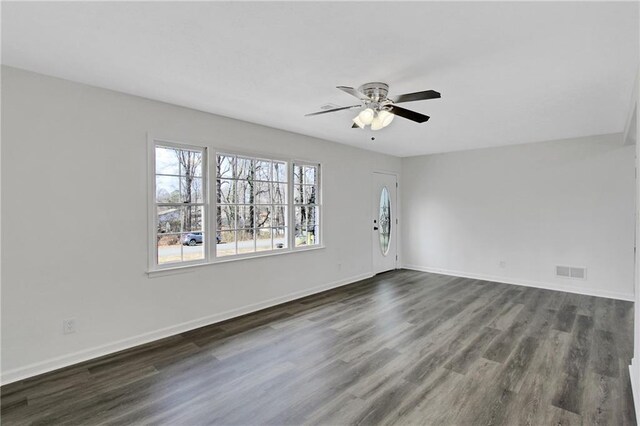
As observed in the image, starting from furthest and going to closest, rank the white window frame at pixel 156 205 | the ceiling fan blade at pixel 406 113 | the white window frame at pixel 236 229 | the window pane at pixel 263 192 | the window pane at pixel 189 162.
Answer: the window pane at pixel 263 192
the white window frame at pixel 236 229
the window pane at pixel 189 162
the white window frame at pixel 156 205
the ceiling fan blade at pixel 406 113

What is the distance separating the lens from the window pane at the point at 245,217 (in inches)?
168

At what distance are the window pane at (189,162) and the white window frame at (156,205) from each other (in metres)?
0.05

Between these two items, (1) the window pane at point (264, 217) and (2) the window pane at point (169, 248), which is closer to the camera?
(2) the window pane at point (169, 248)

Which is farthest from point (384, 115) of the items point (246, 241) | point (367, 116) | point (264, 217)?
point (246, 241)

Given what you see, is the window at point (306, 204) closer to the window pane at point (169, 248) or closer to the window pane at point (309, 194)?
the window pane at point (309, 194)

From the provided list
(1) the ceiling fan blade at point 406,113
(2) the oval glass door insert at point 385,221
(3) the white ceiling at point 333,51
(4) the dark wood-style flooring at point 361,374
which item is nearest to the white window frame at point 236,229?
(3) the white ceiling at point 333,51

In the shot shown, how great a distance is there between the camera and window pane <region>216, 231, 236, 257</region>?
13.3ft

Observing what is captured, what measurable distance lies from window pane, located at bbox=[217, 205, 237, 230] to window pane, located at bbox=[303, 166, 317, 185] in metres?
1.45

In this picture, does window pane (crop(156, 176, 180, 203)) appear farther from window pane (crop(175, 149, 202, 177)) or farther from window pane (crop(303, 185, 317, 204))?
window pane (crop(303, 185, 317, 204))

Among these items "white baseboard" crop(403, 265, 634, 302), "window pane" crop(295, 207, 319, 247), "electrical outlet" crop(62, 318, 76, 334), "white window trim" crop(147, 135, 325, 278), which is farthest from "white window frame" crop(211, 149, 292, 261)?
"white baseboard" crop(403, 265, 634, 302)

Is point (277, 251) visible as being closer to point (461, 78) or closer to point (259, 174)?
point (259, 174)

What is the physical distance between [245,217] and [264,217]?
13.1 inches

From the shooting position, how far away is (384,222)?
270 inches

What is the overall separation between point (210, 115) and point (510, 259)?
5.55 meters
